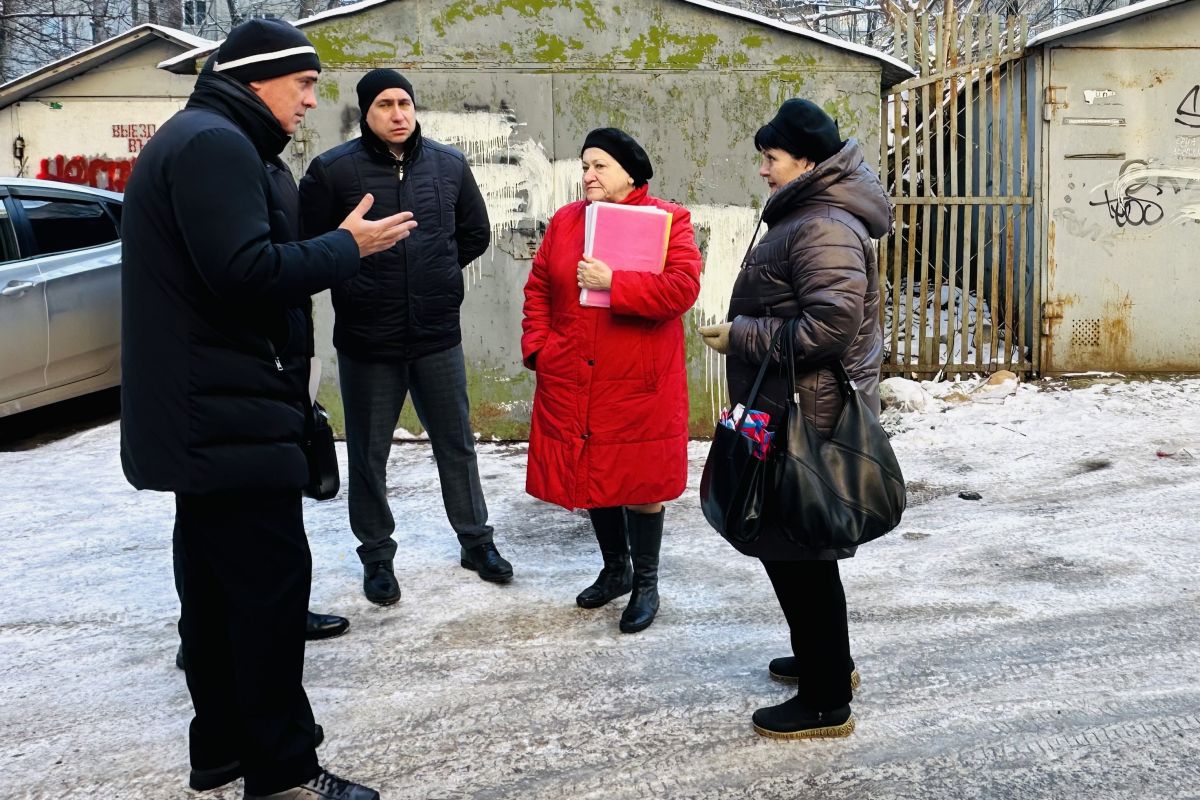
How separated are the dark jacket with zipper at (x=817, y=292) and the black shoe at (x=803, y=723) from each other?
0.46 metres

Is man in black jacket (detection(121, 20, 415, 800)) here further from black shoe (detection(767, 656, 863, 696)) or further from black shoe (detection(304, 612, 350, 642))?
black shoe (detection(767, 656, 863, 696))

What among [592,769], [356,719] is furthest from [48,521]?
[592,769]

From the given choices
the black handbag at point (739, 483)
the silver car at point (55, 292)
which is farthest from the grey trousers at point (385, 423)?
the silver car at point (55, 292)

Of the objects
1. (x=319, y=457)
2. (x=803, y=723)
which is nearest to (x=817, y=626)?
(x=803, y=723)

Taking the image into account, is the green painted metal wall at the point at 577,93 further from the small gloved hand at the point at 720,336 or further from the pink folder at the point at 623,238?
the small gloved hand at the point at 720,336

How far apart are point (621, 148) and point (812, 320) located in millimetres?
1281

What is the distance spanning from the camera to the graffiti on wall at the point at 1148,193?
8.05 meters

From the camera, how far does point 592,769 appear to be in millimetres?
3064

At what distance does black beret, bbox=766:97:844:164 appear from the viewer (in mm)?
3131

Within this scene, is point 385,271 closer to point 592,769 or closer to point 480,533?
point 480,533

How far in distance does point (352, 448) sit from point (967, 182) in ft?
17.2

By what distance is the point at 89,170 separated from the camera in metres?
11.9

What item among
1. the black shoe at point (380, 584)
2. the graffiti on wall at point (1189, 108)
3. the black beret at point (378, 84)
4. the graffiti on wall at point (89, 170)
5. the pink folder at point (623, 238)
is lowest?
the black shoe at point (380, 584)

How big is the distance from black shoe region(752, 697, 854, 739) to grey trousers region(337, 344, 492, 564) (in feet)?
5.98
